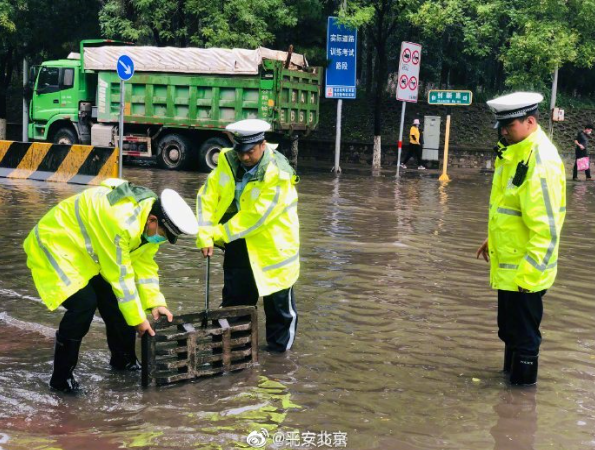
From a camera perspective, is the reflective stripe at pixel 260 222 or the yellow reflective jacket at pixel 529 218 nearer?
the yellow reflective jacket at pixel 529 218

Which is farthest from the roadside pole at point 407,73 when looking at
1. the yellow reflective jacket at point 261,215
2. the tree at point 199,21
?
the yellow reflective jacket at point 261,215

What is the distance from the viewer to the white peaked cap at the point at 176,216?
4.64m

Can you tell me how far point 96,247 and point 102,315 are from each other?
0.79 metres

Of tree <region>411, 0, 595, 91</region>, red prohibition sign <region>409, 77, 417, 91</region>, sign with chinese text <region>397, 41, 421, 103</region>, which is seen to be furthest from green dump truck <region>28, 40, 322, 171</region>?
tree <region>411, 0, 595, 91</region>

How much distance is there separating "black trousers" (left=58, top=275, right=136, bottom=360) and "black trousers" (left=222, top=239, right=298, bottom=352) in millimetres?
829

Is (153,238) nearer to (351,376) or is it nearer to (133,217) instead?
(133,217)

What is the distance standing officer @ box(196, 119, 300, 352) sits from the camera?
219 inches

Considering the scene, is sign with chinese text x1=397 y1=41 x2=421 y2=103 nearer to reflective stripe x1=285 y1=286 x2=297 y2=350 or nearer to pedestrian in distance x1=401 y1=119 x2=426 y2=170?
pedestrian in distance x1=401 y1=119 x2=426 y2=170

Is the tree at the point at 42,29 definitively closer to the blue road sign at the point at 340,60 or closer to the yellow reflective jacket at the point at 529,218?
the blue road sign at the point at 340,60

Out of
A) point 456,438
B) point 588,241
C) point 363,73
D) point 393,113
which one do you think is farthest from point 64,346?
point 363,73

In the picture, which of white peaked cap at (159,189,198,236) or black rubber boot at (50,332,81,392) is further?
black rubber boot at (50,332,81,392)

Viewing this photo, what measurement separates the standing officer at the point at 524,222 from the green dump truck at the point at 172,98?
15.3 m

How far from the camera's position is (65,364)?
4914 millimetres

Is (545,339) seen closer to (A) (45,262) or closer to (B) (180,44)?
(A) (45,262)
